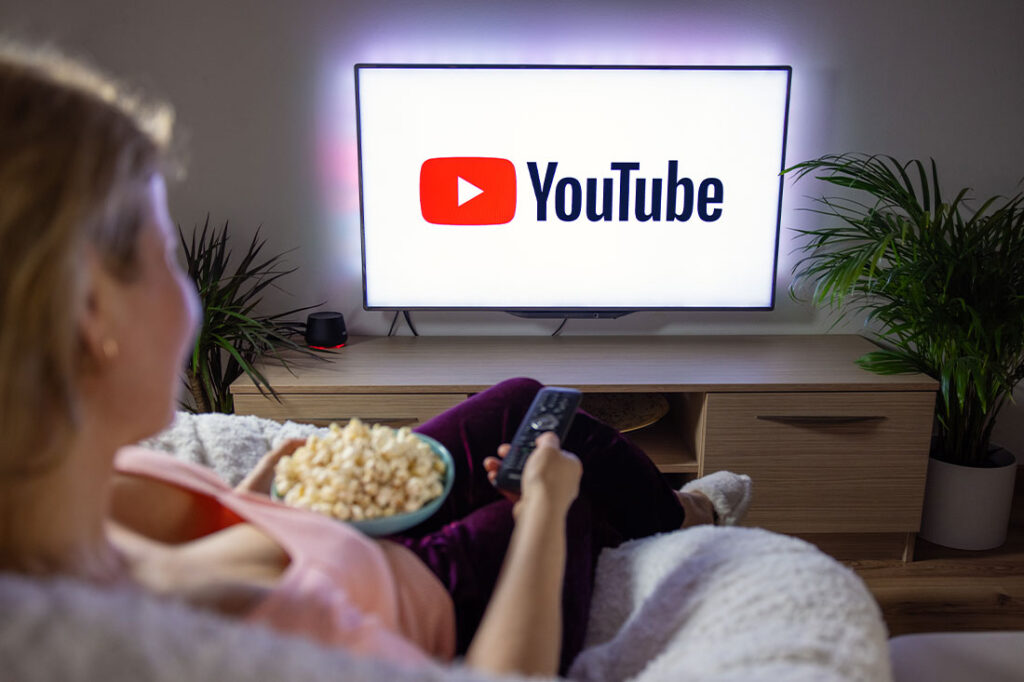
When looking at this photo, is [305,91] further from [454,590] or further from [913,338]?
[913,338]

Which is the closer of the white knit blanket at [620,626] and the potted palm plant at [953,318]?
the white knit blanket at [620,626]

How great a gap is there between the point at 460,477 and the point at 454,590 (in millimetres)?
288

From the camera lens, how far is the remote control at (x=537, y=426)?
112cm

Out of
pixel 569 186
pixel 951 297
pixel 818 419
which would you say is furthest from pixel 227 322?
pixel 951 297

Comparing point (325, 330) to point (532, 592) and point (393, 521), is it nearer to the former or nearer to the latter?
point (393, 521)

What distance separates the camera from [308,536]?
0.86 meters

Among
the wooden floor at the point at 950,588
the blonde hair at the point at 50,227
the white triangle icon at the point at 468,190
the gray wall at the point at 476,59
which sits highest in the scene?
the gray wall at the point at 476,59

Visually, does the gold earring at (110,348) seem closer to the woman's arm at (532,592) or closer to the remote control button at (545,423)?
the woman's arm at (532,592)

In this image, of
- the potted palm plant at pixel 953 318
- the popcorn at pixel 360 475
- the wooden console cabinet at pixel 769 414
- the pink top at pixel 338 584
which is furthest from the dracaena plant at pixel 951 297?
the pink top at pixel 338 584

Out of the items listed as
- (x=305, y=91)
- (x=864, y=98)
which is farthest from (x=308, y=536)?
(x=864, y=98)

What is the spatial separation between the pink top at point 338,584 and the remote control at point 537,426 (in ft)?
0.58

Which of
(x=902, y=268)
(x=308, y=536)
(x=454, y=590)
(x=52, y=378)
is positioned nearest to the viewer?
(x=52, y=378)

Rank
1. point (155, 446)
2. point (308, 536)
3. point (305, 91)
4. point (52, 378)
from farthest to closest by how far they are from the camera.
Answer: point (305, 91) < point (155, 446) < point (308, 536) < point (52, 378)

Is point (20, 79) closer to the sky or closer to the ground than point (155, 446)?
closer to the sky
